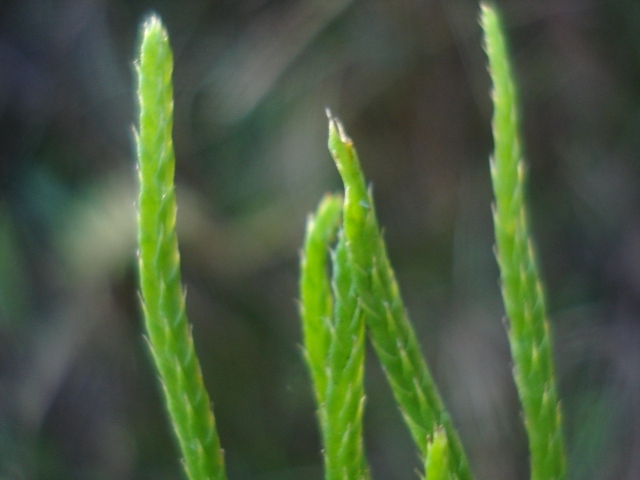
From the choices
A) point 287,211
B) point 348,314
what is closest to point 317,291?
point 348,314

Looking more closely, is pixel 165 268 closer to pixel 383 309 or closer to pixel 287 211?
pixel 383 309

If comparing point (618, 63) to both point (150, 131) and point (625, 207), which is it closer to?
point (625, 207)

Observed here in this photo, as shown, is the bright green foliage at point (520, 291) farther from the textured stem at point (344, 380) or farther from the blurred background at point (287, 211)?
the blurred background at point (287, 211)

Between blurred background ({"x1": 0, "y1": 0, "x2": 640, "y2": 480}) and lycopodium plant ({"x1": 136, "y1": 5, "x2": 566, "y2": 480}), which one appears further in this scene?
blurred background ({"x1": 0, "y1": 0, "x2": 640, "y2": 480})

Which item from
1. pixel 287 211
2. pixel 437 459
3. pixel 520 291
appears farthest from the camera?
pixel 287 211

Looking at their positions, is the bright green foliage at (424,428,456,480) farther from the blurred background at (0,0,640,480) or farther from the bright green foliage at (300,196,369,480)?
the blurred background at (0,0,640,480)

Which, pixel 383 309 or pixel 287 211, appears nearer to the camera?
pixel 383 309

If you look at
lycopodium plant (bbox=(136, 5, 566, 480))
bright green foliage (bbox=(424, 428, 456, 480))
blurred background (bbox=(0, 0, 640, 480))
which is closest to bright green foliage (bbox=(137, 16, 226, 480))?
lycopodium plant (bbox=(136, 5, 566, 480))
